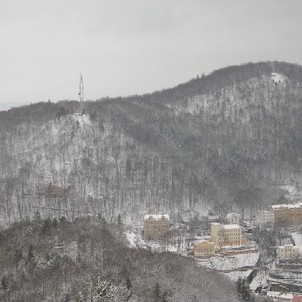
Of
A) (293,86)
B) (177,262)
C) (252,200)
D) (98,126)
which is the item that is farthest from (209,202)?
(293,86)

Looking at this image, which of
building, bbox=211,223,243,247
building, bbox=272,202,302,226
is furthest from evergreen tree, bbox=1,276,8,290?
building, bbox=272,202,302,226

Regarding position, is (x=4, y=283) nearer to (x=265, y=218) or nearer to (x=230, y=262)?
(x=230, y=262)

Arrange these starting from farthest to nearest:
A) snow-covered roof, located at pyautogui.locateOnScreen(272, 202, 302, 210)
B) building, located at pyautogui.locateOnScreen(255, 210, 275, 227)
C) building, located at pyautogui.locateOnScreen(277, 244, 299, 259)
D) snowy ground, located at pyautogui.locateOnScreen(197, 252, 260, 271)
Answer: snow-covered roof, located at pyautogui.locateOnScreen(272, 202, 302, 210) < building, located at pyautogui.locateOnScreen(255, 210, 275, 227) < building, located at pyautogui.locateOnScreen(277, 244, 299, 259) < snowy ground, located at pyautogui.locateOnScreen(197, 252, 260, 271)

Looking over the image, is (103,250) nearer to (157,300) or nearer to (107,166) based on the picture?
(157,300)

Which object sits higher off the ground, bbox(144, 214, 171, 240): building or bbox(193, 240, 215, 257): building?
bbox(144, 214, 171, 240): building

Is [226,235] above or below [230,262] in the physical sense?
above

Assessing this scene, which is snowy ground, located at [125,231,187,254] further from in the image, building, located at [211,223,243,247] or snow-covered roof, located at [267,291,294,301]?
snow-covered roof, located at [267,291,294,301]

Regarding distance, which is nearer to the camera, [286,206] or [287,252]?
[287,252]

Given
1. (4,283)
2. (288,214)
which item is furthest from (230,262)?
(4,283)
